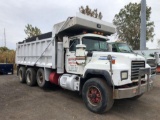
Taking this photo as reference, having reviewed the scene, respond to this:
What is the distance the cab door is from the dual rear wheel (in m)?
2.01

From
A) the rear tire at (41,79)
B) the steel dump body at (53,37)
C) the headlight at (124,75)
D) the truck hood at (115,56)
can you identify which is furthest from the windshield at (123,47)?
the rear tire at (41,79)

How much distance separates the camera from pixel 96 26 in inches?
275

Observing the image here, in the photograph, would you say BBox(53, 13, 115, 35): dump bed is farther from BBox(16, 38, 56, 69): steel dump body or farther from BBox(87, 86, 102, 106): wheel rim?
BBox(87, 86, 102, 106): wheel rim

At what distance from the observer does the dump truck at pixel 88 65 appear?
16.4 ft

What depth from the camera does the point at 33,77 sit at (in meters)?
9.49

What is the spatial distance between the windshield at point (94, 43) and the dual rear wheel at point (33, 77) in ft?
10.5

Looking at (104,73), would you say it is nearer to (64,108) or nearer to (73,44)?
(64,108)

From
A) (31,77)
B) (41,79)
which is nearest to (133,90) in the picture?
(41,79)

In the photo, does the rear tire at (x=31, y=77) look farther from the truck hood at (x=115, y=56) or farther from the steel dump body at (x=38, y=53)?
the truck hood at (x=115, y=56)

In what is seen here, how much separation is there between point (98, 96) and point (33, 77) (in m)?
5.26

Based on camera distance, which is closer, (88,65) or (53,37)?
(88,65)

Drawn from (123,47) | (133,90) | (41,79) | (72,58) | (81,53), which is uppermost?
(123,47)

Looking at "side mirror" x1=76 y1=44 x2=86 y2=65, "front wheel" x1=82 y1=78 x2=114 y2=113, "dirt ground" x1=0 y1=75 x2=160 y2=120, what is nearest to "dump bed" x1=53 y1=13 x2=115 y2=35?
"side mirror" x1=76 y1=44 x2=86 y2=65

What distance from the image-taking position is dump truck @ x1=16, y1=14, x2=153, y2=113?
16.4 ft
